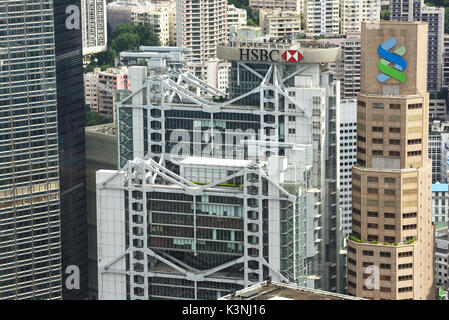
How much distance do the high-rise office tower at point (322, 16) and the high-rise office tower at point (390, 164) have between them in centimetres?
10773

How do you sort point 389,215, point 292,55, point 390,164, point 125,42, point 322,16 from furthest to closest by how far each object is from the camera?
point 322,16 → point 125,42 → point 292,55 → point 389,215 → point 390,164

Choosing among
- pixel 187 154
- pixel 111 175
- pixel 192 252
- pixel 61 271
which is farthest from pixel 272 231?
pixel 61 271

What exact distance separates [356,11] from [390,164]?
114m

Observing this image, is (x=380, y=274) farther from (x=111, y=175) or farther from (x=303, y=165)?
(x=111, y=175)

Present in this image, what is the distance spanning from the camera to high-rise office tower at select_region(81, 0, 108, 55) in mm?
161875

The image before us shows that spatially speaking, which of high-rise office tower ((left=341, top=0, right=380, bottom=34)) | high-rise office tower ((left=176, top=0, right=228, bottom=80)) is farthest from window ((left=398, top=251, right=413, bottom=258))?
high-rise office tower ((left=341, top=0, right=380, bottom=34))

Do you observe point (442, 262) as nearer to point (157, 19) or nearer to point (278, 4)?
point (157, 19)

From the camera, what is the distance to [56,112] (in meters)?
93.7

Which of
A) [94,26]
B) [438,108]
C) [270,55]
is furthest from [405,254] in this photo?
[94,26]

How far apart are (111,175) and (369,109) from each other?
1623 cm

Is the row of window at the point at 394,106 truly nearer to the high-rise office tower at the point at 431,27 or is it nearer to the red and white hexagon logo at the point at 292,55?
the red and white hexagon logo at the point at 292,55

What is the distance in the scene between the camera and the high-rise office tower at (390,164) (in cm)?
7088

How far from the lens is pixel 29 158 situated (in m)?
91.9

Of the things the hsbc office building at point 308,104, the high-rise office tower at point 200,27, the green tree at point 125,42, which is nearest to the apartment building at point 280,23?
the high-rise office tower at point 200,27
